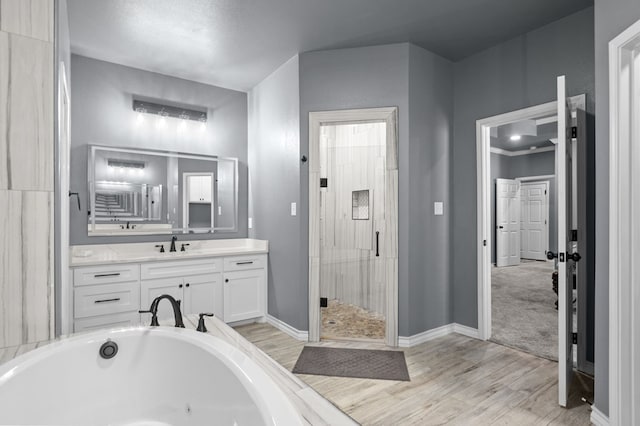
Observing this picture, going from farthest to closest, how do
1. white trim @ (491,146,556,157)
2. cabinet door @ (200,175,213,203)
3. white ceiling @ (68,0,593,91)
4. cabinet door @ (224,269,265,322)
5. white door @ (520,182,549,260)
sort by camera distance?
white door @ (520,182,549,260), white trim @ (491,146,556,157), cabinet door @ (200,175,213,203), cabinet door @ (224,269,265,322), white ceiling @ (68,0,593,91)

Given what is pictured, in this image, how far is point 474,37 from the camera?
2902mm

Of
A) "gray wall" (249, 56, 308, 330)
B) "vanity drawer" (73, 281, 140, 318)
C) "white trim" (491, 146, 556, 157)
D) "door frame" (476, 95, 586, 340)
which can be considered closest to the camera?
"vanity drawer" (73, 281, 140, 318)

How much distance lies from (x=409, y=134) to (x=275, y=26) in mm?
1431

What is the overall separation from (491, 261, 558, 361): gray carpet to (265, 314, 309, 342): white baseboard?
5.71 ft

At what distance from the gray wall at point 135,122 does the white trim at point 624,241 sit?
3324 millimetres

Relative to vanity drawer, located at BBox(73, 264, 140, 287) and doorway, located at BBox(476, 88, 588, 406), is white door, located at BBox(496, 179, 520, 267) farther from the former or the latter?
vanity drawer, located at BBox(73, 264, 140, 287)

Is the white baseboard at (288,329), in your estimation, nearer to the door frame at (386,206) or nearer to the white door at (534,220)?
the door frame at (386,206)

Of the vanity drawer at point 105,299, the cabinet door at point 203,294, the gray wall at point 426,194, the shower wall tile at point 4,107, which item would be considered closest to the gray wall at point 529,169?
the gray wall at point 426,194

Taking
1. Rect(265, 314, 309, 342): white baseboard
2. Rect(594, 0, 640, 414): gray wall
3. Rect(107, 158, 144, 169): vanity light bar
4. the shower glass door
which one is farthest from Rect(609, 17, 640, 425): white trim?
Rect(107, 158, 144, 169): vanity light bar

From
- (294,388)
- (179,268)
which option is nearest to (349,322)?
(179,268)

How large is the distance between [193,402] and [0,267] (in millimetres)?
949

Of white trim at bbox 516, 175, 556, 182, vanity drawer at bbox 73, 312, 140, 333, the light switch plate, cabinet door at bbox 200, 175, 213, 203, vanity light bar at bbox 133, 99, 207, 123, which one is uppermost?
vanity light bar at bbox 133, 99, 207, 123

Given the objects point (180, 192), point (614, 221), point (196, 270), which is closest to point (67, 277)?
point (196, 270)

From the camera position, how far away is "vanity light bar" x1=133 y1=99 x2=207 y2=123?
339cm
